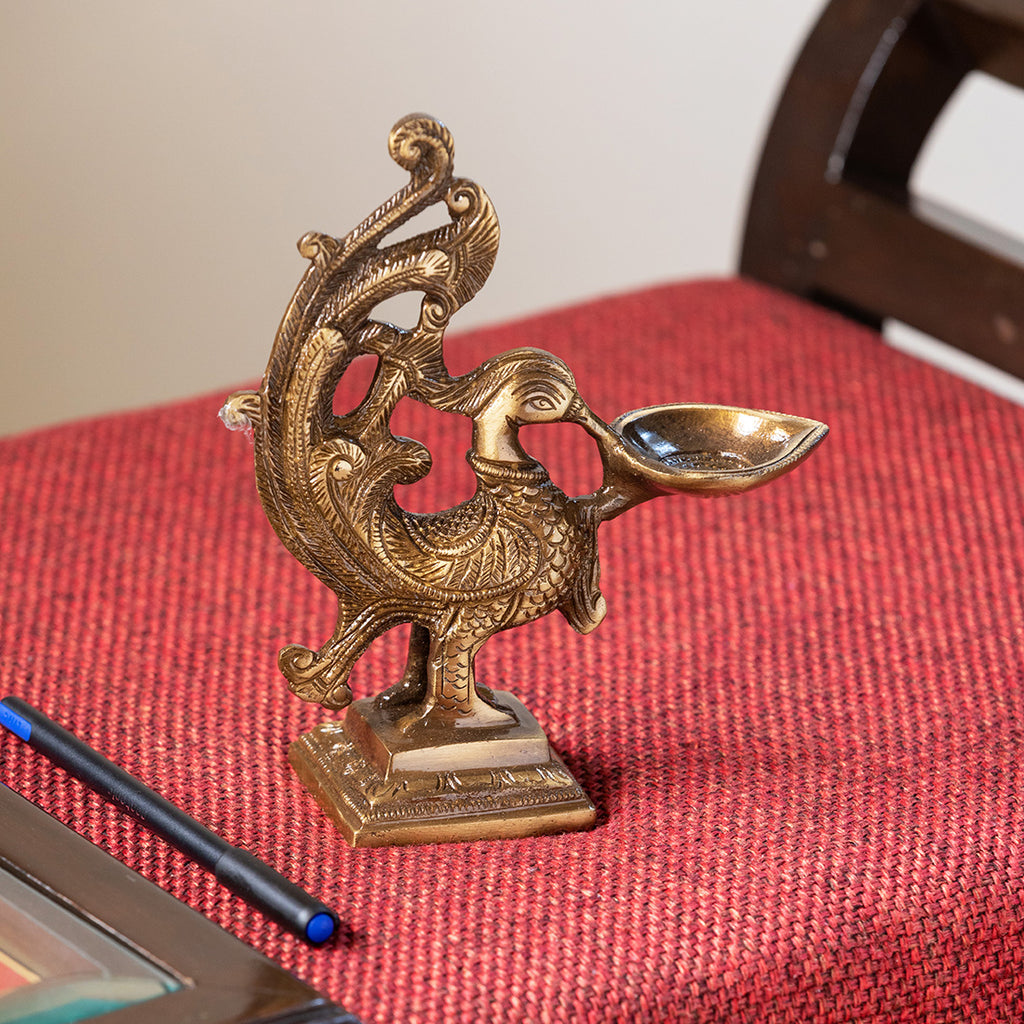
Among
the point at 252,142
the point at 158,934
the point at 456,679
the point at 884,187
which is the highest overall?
the point at 252,142

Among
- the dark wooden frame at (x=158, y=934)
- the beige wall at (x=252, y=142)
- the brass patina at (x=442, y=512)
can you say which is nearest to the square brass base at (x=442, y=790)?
the brass patina at (x=442, y=512)

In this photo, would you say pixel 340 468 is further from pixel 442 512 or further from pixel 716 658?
pixel 716 658

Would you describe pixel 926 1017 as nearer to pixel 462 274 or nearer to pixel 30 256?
pixel 462 274

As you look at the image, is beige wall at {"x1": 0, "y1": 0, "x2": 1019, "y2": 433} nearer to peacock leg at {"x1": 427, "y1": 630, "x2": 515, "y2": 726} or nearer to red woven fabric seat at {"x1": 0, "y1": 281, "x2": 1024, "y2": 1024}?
red woven fabric seat at {"x1": 0, "y1": 281, "x2": 1024, "y2": 1024}

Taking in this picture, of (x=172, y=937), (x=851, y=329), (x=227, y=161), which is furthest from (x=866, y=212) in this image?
(x=227, y=161)

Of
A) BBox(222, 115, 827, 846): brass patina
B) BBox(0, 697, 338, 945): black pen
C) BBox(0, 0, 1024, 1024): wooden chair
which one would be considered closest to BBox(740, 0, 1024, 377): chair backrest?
BBox(0, 0, 1024, 1024): wooden chair

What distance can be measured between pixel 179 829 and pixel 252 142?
6.28 feet

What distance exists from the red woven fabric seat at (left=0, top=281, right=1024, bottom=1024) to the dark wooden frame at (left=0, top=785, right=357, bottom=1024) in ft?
0.10

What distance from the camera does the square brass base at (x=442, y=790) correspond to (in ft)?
2.37

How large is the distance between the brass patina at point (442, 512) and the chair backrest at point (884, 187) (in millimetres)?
666

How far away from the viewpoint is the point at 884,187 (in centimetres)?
143

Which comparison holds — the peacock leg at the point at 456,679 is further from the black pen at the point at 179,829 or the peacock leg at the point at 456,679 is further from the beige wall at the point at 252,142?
the beige wall at the point at 252,142

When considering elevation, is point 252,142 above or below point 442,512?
above

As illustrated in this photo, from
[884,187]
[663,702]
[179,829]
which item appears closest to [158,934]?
[179,829]
